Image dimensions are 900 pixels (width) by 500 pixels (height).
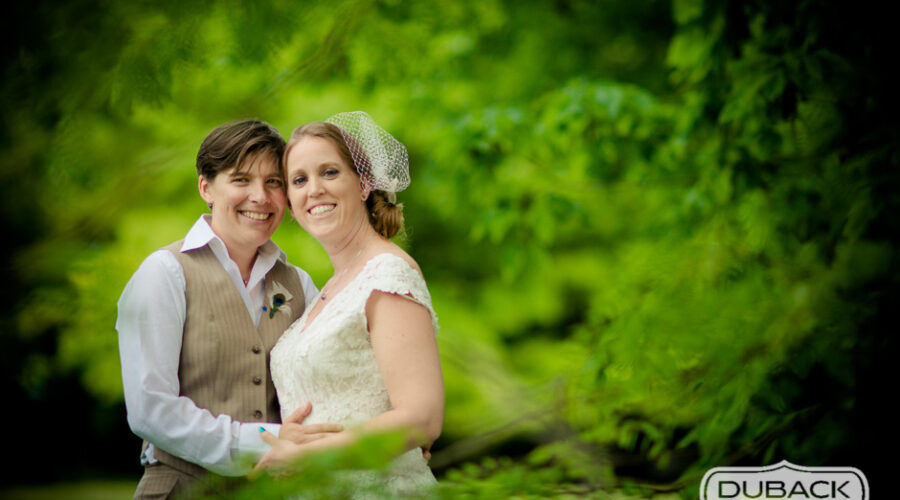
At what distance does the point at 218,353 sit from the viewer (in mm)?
2328

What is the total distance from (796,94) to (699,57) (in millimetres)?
679

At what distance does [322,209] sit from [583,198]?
327cm

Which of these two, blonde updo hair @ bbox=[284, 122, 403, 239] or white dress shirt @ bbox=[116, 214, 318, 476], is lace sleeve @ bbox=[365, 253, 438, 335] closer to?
blonde updo hair @ bbox=[284, 122, 403, 239]

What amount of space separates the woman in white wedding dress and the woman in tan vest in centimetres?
8

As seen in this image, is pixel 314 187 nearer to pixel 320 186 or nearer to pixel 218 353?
pixel 320 186

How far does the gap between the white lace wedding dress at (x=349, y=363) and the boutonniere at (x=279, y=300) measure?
230mm

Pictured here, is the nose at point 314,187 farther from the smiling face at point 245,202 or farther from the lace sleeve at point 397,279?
the lace sleeve at point 397,279

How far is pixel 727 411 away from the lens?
6.82 ft

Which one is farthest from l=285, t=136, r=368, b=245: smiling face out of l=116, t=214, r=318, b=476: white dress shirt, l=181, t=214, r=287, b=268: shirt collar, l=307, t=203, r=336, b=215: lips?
l=116, t=214, r=318, b=476: white dress shirt

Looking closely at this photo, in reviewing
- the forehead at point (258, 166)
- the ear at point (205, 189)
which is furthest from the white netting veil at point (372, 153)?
the ear at point (205, 189)

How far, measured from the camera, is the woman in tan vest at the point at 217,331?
2.20 m

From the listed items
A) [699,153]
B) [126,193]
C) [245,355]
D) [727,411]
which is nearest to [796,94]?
[699,153]

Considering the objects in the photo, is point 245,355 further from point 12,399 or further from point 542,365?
point 542,365

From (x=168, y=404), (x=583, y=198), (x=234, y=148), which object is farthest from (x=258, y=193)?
(x=583, y=198)
